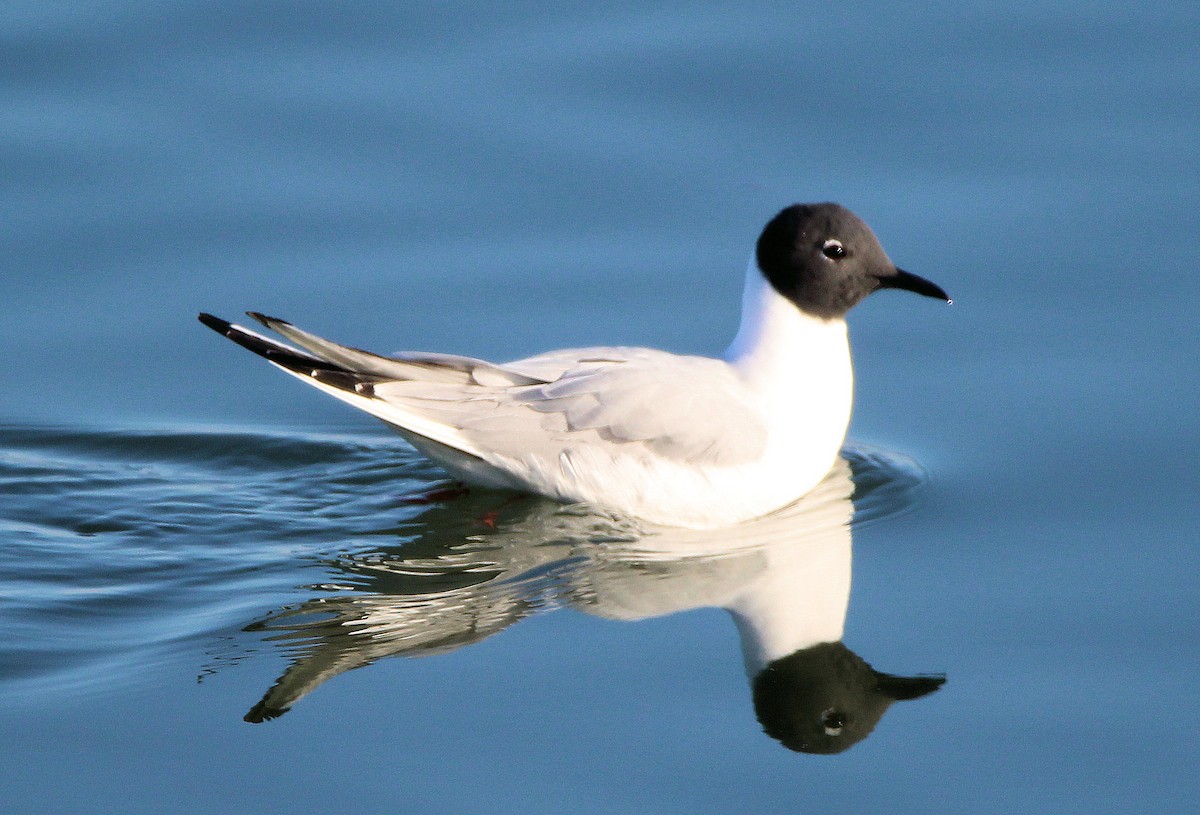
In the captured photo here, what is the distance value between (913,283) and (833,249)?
0.42m

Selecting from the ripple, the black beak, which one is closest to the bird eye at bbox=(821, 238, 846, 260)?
the black beak

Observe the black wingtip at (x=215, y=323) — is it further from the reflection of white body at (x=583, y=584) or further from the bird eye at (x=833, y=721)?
the bird eye at (x=833, y=721)

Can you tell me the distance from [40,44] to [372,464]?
4279 mm

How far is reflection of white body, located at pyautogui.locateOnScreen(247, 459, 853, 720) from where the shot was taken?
7277 millimetres

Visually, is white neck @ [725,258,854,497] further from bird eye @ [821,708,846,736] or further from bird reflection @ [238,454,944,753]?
bird eye @ [821,708,846,736]

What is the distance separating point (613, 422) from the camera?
8328 mm

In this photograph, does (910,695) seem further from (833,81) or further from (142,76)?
(142,76)

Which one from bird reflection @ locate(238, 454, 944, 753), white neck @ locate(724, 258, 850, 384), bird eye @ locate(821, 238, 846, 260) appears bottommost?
bird reflection @ locate(238, 454, 944, 753)

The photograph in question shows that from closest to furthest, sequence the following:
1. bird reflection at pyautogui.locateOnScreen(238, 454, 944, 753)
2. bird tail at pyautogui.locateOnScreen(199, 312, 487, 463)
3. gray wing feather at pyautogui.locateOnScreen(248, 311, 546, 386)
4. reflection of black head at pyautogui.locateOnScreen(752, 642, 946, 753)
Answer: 1. reflection of black head at pyautogui.locateOnScreen(752, 642, 946, 753)
2. bird reflection at pyautogui.locateOnScreen(238, 454, 944, 753)
3. bird tail at pyautogui.locateOnScreen(199, 312, 487, 463)
4. gray wing feather at pyautogui.locateOnScreen(248, 311, 546, 386)

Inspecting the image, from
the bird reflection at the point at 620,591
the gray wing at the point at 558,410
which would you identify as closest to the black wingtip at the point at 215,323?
the gray wing at the point at 558,410

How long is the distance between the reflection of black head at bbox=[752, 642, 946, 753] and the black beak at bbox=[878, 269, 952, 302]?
7.07 feet

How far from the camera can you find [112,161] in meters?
10.8

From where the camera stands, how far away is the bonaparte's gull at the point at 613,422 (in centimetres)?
832

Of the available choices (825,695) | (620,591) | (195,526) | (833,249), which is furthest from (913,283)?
(195,526)
